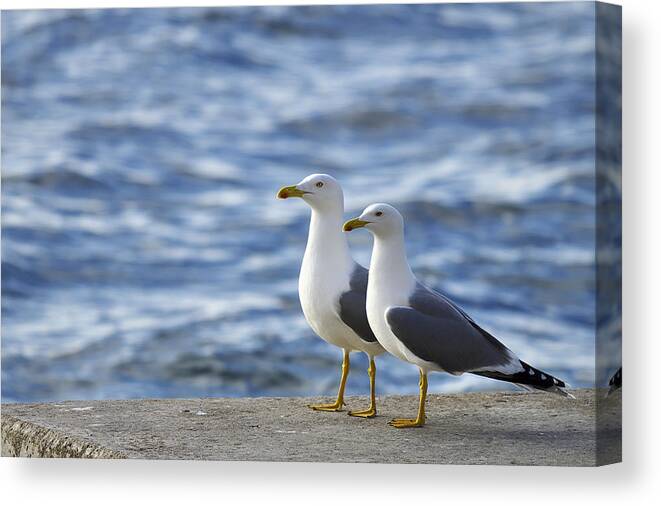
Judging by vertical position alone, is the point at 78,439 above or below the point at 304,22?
below

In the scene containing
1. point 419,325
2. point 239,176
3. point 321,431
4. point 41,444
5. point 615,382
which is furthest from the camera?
point 239,176

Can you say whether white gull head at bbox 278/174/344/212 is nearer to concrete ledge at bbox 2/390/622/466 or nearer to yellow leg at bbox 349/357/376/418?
yellow leg at bbox 349/357/376/418

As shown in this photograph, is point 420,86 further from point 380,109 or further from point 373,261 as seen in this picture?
point 373,261

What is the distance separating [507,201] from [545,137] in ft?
1.15

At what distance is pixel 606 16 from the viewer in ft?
24.5

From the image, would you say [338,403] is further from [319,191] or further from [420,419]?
[319,191]

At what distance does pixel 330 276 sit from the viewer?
24.9 ft

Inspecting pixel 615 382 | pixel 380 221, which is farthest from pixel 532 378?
pixel 380 221

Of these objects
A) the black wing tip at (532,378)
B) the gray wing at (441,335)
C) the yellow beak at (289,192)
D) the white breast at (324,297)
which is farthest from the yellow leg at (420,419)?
the yellow beak at (289,192)

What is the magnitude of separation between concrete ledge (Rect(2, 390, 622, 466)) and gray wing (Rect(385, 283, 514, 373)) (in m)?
0.34

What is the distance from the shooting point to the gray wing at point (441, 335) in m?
7.32

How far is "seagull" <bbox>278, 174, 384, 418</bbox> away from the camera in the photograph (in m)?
7.56

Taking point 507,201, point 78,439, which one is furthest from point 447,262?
point 78,439

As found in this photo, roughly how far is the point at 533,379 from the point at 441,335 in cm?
42
